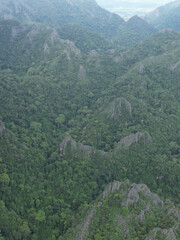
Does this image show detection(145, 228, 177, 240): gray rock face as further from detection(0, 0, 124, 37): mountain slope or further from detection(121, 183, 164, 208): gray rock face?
detection(0, 0, 124, 37): mountain slope

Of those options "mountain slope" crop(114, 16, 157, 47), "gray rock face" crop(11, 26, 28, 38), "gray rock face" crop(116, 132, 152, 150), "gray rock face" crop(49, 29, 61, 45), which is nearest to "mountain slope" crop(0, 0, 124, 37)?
"mountain slope" crop(114, 16, 157, 47)

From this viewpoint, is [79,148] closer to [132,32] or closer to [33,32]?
[33,32]

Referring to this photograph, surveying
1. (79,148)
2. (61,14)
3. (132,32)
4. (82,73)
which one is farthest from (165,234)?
(61,14)

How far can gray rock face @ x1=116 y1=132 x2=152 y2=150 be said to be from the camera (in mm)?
51219

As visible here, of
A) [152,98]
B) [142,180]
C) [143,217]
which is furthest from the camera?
[152,98]

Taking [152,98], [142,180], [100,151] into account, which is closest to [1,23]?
[152,98]

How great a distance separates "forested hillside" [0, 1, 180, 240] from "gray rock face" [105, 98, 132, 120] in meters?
0.26

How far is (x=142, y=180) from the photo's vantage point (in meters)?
46.7

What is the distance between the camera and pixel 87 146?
5066 cm

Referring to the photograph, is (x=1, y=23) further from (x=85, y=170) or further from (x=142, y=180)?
(x=142, y=180)

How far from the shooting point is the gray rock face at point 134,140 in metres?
51.2

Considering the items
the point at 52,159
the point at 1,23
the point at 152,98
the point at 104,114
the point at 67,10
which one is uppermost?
the point at 67,10

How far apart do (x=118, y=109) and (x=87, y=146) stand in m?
14.1

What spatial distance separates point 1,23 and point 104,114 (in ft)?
Answer: 222
